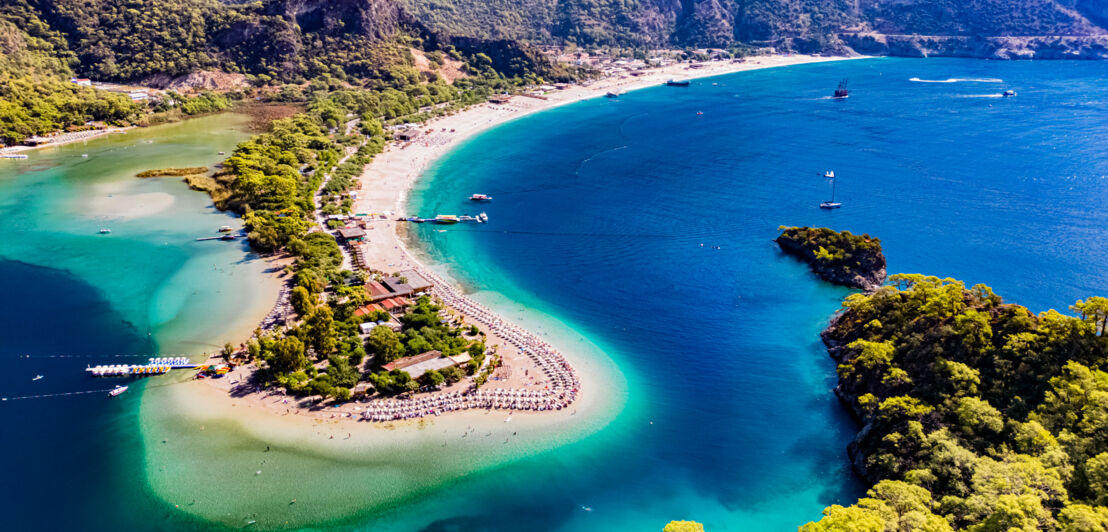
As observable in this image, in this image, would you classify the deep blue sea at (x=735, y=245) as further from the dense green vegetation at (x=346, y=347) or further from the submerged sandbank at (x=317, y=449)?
the dense green vegetation at (x=346, y=347)

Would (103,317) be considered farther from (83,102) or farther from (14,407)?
(83,102)

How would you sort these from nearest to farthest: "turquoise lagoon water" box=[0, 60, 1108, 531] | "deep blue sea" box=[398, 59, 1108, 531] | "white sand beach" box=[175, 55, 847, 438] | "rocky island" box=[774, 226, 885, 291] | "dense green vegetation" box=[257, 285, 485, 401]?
"turquoise lagoon water" box=[0, 60, 1108, 531] < "deep blue sea" box=[398, 59, 1108, 531] < "white sand beach" box=[175, 55, 847, 438] < "dense green vegetation" box=[257, 285, 485, 401] < "rocky island" box=[774, 226, 885, 291]

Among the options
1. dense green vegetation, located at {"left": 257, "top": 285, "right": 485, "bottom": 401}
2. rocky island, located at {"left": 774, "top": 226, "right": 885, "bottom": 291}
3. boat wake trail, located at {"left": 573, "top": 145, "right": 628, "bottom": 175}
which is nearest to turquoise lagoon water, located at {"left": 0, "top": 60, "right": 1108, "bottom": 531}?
boat wake trail, located at {"left": 573, "top": 145, "right": 628, "bottom": 175}

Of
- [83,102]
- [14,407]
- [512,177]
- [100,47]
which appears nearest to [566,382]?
[14,407]

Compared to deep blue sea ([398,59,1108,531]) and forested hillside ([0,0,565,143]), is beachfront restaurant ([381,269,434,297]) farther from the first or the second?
forested hillside ([0,0,565,143])

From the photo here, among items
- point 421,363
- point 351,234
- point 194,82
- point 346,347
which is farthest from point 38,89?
point 421,363

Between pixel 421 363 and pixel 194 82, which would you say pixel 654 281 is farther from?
pixel 194 82

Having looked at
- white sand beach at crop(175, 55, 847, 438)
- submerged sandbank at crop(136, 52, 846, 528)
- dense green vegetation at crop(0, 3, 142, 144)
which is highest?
dense green vegetation at crop(0, 3, 142, 144)
